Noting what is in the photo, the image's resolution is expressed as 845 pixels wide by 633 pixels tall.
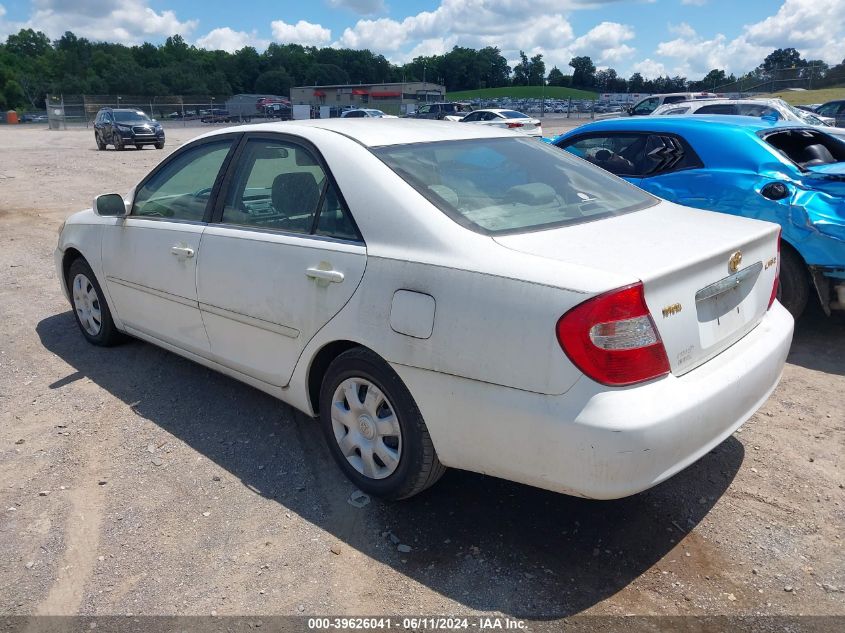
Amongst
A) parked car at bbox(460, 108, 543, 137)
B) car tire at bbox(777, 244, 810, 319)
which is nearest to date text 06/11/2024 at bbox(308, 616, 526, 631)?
car tire at bbox(777, 244, 810, 319)

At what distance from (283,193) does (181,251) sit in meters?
0.77

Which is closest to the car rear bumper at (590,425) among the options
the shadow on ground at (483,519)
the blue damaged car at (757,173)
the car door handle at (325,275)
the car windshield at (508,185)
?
the shadow on ground at (483,519)

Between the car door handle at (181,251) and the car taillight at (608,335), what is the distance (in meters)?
2.34

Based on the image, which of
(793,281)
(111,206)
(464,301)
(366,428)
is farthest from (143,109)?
(464,301)

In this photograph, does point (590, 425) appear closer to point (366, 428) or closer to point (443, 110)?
point (366, 428)

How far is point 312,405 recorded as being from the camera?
349cm

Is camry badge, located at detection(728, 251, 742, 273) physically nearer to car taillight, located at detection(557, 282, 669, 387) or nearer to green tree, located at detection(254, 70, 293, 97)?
car taillight, located at detection(557, 282, 669, 387)

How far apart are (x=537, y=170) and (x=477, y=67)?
14629cm

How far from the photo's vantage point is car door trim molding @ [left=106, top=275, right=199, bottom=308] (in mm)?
4035

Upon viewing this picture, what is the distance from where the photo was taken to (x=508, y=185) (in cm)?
341

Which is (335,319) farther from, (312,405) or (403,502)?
(403,502)

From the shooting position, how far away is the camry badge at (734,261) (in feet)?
9.67

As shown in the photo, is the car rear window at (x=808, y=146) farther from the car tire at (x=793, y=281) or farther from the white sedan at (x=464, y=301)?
the white sedan at (x=464, y=301)

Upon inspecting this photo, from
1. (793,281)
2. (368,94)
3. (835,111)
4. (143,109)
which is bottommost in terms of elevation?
(793,281)
